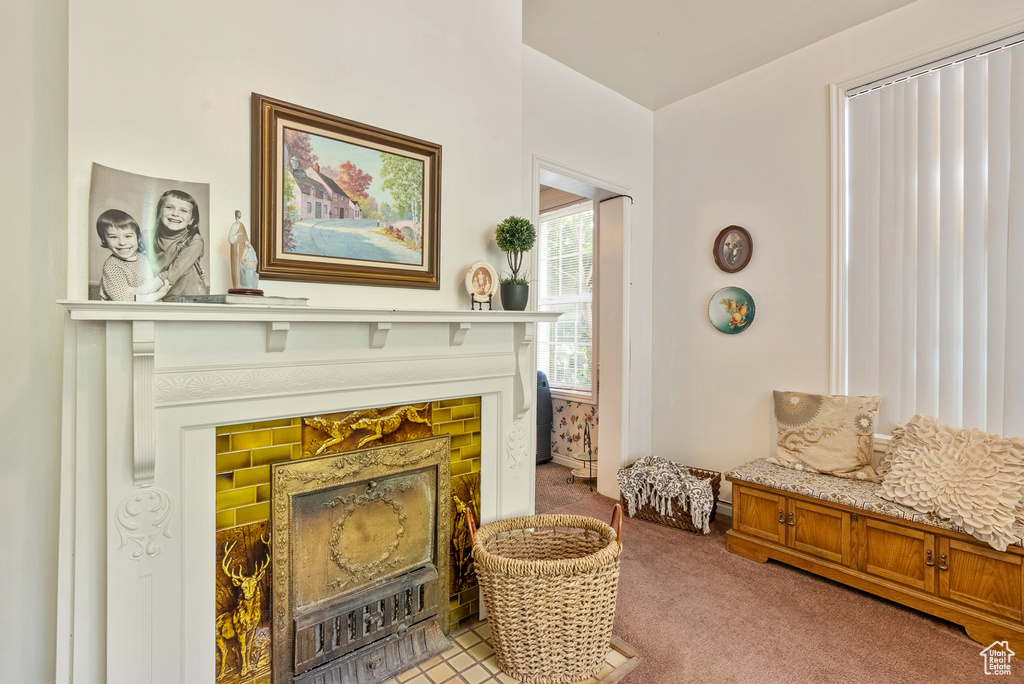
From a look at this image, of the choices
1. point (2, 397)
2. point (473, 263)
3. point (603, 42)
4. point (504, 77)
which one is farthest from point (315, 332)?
point (603, 42)

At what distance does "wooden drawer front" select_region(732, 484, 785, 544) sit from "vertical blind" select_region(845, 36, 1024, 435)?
79 cm

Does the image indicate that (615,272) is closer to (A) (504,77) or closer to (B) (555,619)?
(A) (504,77)

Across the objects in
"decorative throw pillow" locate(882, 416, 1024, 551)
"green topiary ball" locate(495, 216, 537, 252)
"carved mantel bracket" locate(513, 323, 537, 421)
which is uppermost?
"green topiary ball" locate(495, 216, 537, 252)

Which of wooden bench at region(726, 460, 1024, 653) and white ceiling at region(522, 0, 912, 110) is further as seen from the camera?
white ceiling at region(522, 0, 912, 110)

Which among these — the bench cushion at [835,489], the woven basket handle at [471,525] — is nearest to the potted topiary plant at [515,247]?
the woven basket handle at [471,525]

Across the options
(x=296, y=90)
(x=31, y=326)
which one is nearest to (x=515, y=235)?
(x=296, y=90)

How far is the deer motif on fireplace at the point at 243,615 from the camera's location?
4.71ft

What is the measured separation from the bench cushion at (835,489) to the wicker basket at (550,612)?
1.32m

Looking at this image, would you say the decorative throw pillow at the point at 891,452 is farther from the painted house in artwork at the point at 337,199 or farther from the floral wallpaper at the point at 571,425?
the painted house in artwork at the point at 337,199

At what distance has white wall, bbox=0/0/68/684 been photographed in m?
1.36

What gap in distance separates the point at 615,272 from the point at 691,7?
1669 millimetres

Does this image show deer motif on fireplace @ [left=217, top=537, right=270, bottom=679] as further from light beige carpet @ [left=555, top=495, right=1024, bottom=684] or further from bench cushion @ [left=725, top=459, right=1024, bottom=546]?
bench cushion @ [left=725, top=459, right=1024, bottom=546]

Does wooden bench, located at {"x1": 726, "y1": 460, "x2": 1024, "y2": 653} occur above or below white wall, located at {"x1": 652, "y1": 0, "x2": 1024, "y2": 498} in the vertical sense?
below

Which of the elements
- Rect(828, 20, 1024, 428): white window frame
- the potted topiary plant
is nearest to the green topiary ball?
the potted topiary plant
